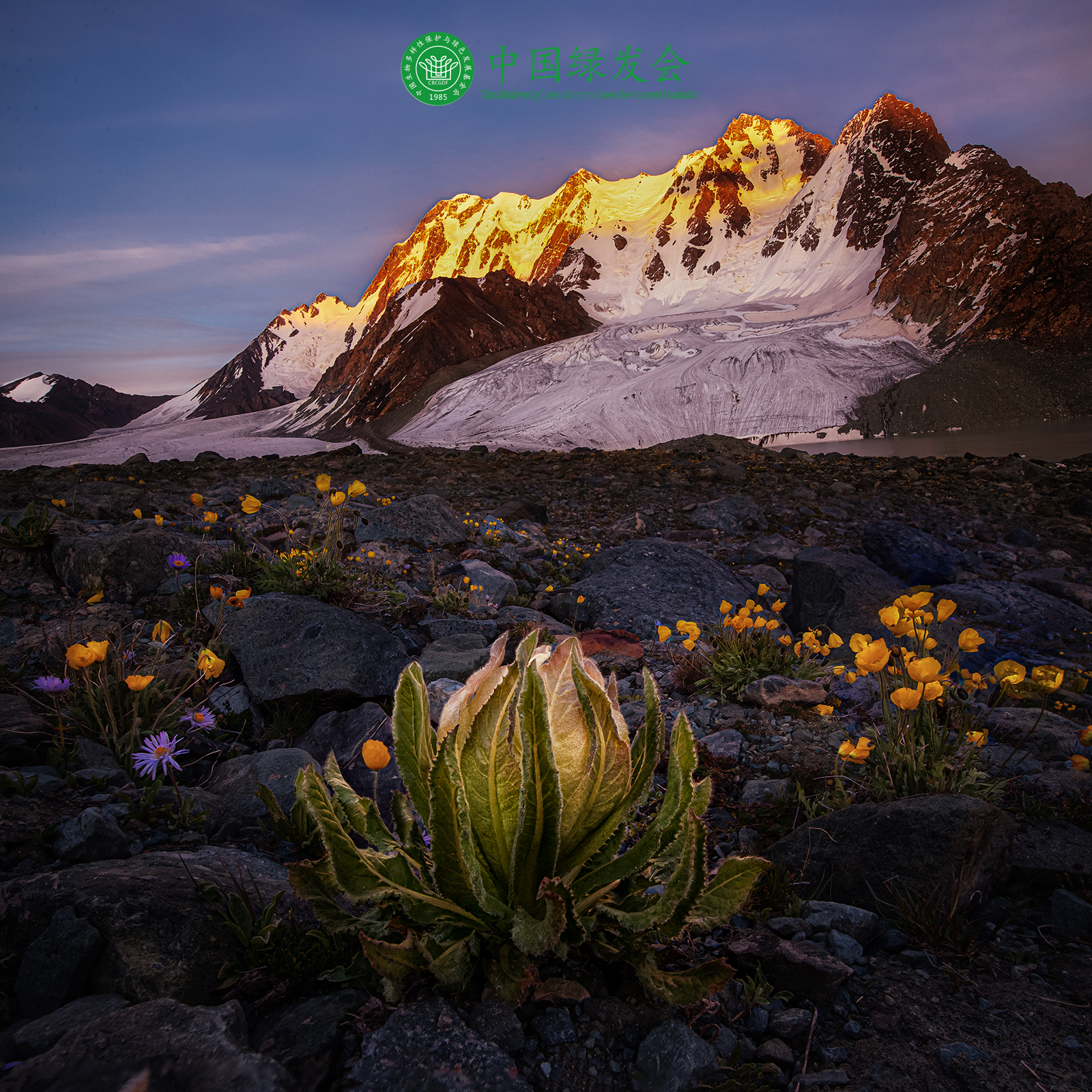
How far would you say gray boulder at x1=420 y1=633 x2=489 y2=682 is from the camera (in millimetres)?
3691

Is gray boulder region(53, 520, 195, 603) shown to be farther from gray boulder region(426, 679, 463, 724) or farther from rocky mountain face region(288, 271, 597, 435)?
rocky mountain face region(288, 271, 597, 435)

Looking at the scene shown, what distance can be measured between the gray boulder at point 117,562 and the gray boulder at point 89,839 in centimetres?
287

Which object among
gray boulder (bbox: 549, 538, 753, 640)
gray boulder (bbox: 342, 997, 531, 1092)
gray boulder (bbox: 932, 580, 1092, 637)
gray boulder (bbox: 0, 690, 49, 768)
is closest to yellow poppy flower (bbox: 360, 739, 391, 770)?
gray boulder (bbox: 342, 997, 531, 1092)

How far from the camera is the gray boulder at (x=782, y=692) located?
12.3ft

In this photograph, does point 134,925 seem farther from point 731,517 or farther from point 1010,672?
point 731,517

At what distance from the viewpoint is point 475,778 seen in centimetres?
141

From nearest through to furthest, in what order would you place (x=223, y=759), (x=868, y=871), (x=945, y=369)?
(x=868, y=871)
(x=223, y=759)
(x=945, y=369)

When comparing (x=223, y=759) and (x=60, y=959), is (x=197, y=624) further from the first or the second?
(x=60, y=959)

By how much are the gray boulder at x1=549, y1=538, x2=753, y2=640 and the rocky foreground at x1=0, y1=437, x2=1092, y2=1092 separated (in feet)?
0.13

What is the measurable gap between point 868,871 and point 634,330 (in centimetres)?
6077

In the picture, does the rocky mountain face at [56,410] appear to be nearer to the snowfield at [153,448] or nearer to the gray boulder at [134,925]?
the snowfield at [153,448]

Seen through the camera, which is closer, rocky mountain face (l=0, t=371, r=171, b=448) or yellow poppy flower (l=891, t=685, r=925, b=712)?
yellow poppy flower (l=891, t=685, r=925, b=712)

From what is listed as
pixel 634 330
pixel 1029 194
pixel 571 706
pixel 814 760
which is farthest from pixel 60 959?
pixel 1029 194

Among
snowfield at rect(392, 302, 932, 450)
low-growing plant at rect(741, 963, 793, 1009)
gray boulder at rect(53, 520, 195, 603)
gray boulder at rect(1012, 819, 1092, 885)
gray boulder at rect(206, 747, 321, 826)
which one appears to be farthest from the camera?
snowfield at rect(392, 302, 932, 450)
